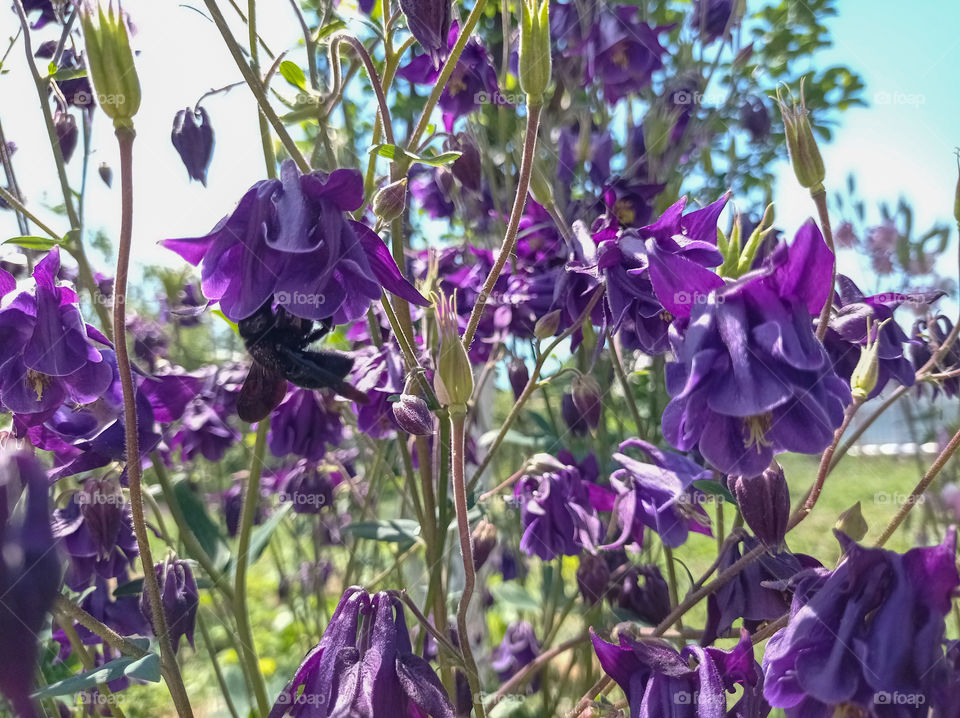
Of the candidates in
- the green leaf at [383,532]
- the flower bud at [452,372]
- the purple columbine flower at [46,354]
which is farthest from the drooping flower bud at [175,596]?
the flower bud at [452,372]

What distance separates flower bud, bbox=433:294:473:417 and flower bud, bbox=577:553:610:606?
60 cm

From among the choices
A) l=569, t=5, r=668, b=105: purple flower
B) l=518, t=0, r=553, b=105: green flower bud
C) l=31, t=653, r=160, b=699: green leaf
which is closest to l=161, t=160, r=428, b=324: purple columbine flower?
l=518, t=0, r=553, b=105: green flower bud

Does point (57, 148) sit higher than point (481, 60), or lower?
lower

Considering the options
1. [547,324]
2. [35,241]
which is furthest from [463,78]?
[35,241]

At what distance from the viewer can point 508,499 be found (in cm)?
128

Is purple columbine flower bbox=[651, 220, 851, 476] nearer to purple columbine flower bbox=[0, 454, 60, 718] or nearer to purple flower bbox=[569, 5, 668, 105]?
purple columbine flower bbox=[0, 454, 60, 718]

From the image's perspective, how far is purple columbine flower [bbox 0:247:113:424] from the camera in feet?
2.63

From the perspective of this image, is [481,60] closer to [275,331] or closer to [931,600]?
[275,331]

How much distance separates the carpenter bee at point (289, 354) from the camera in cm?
76

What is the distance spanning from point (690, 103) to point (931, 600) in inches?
52.8

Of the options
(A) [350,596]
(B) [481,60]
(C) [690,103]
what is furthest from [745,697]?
(C) [690,103]

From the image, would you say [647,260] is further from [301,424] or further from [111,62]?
[301,424]

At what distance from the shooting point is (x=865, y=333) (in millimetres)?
835

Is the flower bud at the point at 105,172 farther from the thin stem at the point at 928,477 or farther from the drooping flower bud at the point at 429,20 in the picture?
the thin stem at the point at 928,477
